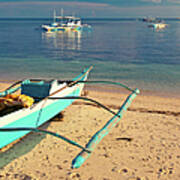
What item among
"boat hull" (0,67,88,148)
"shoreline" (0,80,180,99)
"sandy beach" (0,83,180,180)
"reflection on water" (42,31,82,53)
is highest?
"boat hull" (0,67,88,148)

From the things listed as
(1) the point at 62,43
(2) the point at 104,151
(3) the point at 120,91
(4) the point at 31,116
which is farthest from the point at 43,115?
(1) the point at 62,43

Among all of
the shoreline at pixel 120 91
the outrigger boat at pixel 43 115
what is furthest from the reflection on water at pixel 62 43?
the outrigger boat at pixel 43 115

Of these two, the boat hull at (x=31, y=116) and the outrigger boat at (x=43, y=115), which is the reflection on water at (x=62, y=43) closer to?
the outrigger boat at (x=43, y=115)

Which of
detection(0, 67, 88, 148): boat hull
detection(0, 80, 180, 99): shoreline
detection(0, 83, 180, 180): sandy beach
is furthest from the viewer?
detection(0, 80, 180, 99): shoreline

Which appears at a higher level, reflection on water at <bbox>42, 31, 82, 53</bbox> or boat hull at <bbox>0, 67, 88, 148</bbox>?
boat hull at <bbox>0, 67, 88, 148</bbox>

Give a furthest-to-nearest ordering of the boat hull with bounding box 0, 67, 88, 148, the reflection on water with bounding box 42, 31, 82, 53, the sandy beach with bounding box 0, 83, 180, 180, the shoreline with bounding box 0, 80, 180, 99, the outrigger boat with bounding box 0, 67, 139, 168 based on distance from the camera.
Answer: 1. the reflection on water with bounding box 42, 31, 82, 53
2. the shoreline with bounding box 0, 80, 180, 99
3. the boat hull with bounding box 0, 67, 88, 148
4. the sandy beach with bounding box 0, 83, 180, 180
5. the outrigger boat with bounding box 0, 67, 139, 168

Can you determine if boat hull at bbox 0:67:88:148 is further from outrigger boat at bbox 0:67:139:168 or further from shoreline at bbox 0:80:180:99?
shoreline at bbox 0:80:180:99

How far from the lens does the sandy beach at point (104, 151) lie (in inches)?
175

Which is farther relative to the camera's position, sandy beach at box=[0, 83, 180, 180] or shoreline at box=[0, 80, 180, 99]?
shoreline at box=[0, 80, 180, 99]

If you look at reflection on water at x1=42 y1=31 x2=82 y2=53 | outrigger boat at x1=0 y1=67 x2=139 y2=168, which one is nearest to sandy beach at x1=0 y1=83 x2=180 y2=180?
outrigger boat at x1=0 y1=67 x2=139 y2=168

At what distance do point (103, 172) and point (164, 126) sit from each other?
276 centimetres

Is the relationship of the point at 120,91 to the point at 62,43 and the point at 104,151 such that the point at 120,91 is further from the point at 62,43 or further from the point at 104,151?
the point at 62,43

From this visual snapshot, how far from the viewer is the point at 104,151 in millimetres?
5160

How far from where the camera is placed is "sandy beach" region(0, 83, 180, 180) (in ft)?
14.6
